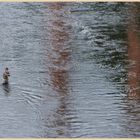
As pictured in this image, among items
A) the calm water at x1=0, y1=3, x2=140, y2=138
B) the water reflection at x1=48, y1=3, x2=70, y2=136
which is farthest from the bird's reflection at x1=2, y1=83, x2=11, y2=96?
the water reflection at x1=48, y1=3, x2=70, y2=136

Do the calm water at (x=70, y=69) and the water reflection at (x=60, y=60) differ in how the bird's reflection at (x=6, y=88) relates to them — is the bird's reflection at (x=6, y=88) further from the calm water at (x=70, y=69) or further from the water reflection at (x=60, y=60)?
the water reflection at (x=60, y=60)

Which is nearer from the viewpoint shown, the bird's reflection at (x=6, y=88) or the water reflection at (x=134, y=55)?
the bird's reflection at (x=6, y=88)

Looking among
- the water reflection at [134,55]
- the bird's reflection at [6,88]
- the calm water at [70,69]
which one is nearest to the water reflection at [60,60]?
the calm water at [70,69]

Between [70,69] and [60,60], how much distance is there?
719mm

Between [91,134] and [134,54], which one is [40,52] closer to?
[134,54]

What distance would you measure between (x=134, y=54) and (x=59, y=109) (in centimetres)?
457

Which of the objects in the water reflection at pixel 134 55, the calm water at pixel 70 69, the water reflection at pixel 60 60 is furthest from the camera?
the water reflection at pixel 134 55

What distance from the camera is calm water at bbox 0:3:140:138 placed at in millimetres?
9805

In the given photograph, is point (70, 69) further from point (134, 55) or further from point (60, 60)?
point (134, 55)

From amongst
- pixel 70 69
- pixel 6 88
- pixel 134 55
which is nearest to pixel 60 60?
pixel 70 69

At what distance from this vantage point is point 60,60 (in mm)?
13938

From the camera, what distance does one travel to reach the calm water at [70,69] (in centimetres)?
980

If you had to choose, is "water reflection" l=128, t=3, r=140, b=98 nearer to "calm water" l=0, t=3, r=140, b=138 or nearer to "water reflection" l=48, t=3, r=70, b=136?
"calm water" l=0, t=3, r=140, b=138

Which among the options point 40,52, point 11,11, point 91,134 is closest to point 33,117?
point 91,134
